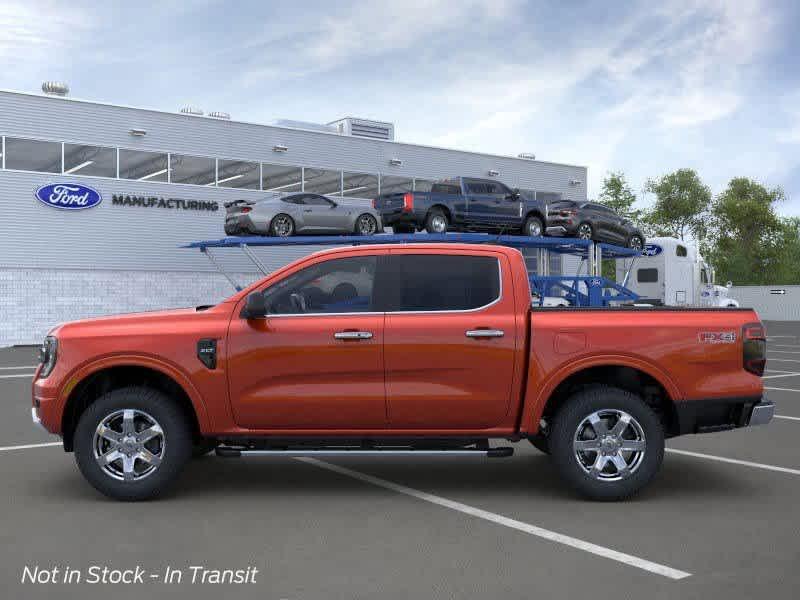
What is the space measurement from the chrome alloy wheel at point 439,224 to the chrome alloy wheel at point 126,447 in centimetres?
1765

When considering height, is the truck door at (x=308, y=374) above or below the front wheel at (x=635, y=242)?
below

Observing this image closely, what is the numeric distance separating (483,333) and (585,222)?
20356 millimetres

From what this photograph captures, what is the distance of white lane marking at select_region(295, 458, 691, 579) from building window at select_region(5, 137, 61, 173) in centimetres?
2476

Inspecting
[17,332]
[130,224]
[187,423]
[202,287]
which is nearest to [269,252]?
[202,287]

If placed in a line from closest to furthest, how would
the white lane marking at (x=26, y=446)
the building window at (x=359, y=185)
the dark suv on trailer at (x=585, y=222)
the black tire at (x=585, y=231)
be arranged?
the white lane marking at (x=26, y=446) < the dark suv on trailer at (x=585, y=222) < the black tire at (x=585, y=231) < the building window at (x=359, y=185)

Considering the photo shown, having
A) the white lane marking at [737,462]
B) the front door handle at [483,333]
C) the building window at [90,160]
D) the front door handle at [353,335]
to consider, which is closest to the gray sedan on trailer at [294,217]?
the building window at [90,160]

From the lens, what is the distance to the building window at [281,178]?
33.7 m

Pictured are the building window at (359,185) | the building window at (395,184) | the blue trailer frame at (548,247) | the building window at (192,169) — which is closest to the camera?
the blue trailer frame at (548,247)

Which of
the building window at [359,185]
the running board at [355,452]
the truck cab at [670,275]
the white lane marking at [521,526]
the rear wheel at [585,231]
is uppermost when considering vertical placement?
the building window at [359,185]

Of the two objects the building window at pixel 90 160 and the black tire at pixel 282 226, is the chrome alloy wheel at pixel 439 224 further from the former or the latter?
the building window at pixel 90 160

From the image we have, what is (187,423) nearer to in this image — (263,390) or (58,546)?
(263,390)

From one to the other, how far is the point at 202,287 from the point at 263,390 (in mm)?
27112

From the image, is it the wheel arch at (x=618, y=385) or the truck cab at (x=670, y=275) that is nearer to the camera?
the wheel arch at (x=618, y=385)

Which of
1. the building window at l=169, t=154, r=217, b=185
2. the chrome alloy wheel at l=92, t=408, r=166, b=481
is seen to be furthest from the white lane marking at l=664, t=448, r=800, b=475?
the building window at l=169, t=154, r=217, b=185
